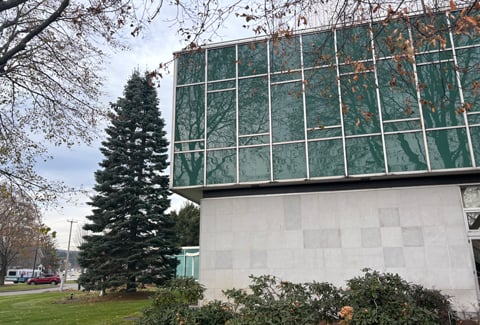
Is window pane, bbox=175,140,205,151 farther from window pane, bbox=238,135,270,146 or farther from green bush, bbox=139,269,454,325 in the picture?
green bush, bbox=139,269,454,325

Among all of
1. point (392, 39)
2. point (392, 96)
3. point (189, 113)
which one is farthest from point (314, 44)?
point (392, 39)

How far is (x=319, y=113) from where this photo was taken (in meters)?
11.2

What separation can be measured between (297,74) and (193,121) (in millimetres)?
3905

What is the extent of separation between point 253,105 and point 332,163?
3288 mm

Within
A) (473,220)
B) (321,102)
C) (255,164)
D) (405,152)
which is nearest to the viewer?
(473,220)

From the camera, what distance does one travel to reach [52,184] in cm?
829

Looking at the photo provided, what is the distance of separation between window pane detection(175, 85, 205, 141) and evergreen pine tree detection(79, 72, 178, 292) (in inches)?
262

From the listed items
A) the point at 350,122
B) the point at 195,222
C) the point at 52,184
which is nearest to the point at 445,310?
the point at 350,122

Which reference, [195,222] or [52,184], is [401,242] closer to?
[52,184]

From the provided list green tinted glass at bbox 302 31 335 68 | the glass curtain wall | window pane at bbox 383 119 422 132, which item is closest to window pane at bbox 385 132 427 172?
the glass curtain wall

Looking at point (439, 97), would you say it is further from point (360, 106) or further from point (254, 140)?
point (254, 140)

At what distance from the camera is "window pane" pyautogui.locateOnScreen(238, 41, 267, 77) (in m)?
12.0

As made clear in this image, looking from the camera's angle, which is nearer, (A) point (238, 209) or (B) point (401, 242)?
(B) point (401, 242)

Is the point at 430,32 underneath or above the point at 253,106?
underneath
